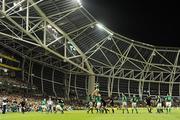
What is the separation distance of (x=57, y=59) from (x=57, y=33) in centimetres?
1426

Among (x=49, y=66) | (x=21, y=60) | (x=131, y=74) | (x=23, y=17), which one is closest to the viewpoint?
(x=23, y=17)

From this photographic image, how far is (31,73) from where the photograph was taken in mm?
74750

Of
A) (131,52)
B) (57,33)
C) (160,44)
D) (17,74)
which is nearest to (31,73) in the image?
(17,74)

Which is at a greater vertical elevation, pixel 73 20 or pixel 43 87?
pixel 73 20

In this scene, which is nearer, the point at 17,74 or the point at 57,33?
the point at 57,33

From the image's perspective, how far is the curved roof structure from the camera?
55.1m

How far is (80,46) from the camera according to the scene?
69125 millimetres

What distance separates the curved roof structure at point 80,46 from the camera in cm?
5514

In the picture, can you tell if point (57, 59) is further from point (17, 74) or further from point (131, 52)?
point (131, 52)

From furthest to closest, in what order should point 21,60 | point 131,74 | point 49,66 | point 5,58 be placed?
1. point 131,74
2. point 49,66
3. point 21,60
4. point 5,58

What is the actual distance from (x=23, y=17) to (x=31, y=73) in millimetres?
22742

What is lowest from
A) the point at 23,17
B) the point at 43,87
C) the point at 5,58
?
the point at 43,87

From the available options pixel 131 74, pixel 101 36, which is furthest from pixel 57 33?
pixel 131 74

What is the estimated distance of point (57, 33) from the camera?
63031mm
